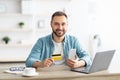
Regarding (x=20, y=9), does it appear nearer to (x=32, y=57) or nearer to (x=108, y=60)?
(x=32, y=57)

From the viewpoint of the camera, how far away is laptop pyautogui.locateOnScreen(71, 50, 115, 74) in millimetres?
2357

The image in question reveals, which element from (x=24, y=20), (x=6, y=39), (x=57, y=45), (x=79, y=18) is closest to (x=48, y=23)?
(x=24, y=20)

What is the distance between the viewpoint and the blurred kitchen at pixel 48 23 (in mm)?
4805

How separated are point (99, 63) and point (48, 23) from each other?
2619 mm

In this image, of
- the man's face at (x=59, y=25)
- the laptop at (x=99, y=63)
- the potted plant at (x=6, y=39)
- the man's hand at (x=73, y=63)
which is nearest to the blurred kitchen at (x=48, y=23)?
the potted plant at (x=6, y=39)

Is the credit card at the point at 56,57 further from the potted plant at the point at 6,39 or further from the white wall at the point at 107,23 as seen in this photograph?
the white wall at the point at 107,23

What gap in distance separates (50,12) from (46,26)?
0.85 ft

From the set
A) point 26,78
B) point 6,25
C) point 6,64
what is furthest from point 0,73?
point 6,25

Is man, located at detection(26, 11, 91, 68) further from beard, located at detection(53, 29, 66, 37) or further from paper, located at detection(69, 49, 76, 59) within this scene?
paper, located at detection(69, 49, 76, 59)

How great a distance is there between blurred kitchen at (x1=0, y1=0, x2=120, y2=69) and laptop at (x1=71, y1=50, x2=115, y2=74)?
2.37 meters

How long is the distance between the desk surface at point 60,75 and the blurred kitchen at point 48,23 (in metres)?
2.26

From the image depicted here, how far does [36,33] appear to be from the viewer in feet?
16.2

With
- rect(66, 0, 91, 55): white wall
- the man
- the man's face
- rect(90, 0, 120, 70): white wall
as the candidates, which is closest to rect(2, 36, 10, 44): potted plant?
rect(66, 0, 91, 55): white wall

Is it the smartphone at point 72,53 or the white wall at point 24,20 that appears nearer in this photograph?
the smartphone at point 72,53
